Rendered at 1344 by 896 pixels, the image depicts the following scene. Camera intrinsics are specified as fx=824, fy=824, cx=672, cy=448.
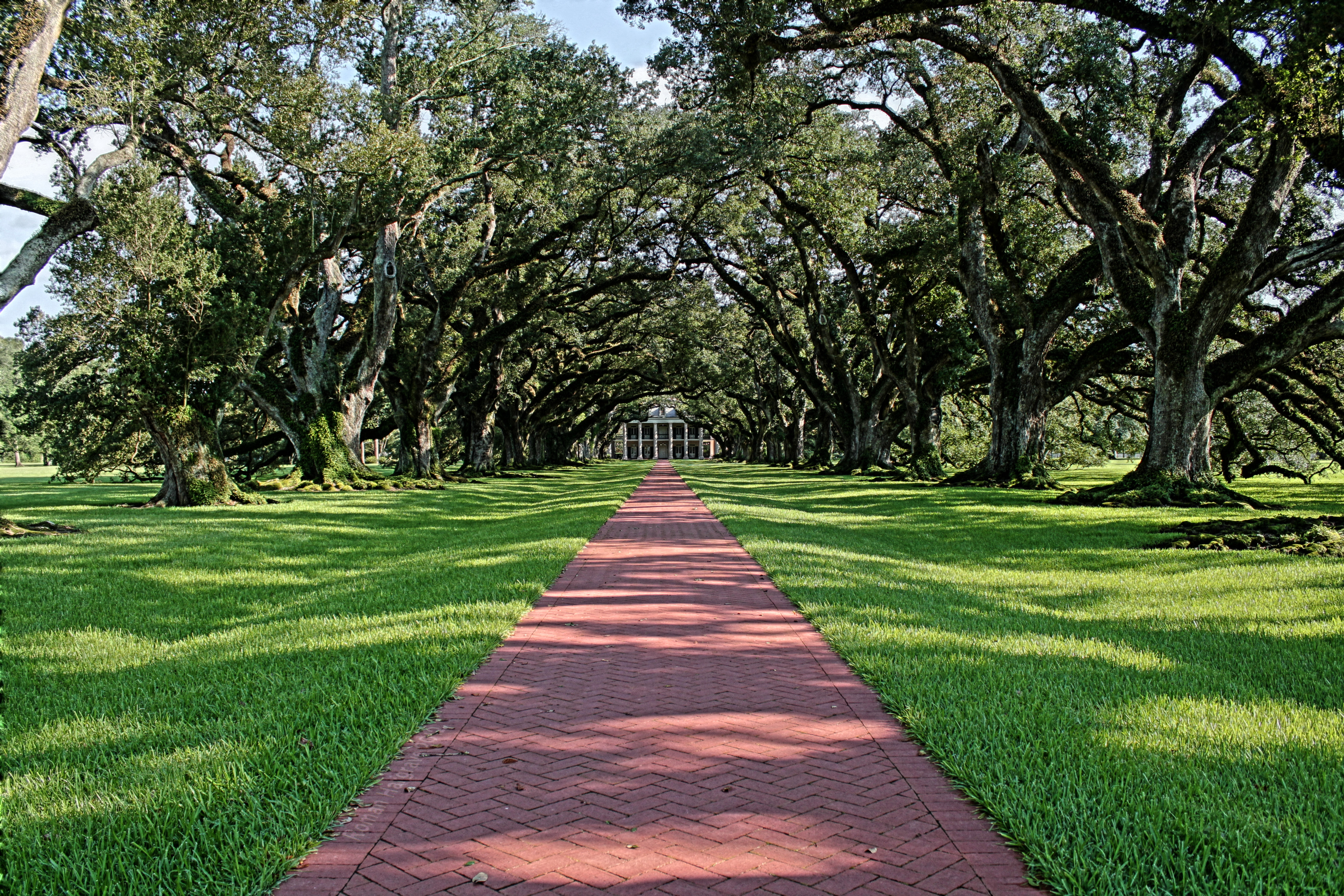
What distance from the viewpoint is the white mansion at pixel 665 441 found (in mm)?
144500

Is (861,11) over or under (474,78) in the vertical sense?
under

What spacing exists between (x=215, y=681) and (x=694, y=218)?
23.3 metres

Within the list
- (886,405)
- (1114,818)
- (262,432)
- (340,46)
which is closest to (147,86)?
(340,46)

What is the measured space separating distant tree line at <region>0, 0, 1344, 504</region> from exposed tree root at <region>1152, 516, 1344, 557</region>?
419 cm

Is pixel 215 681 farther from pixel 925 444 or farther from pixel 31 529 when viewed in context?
pixel 925 444

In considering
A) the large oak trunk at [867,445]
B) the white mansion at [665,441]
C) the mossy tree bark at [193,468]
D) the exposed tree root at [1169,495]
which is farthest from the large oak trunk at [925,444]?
the white mansion at [665,441]

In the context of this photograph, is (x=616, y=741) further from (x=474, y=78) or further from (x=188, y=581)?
(x=474, y=78)

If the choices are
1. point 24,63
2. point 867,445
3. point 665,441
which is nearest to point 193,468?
point 24,63

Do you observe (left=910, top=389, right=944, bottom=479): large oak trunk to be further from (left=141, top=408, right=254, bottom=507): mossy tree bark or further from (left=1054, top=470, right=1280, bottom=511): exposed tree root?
(left=141, top=408, right=254, bottom=507): mossy tree bark

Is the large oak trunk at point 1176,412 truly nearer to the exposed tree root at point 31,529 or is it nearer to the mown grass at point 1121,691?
the mown grass at point 1121,691

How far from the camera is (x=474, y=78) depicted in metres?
22.5

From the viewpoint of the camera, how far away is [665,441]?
5817 inches

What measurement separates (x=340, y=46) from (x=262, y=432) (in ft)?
55.6

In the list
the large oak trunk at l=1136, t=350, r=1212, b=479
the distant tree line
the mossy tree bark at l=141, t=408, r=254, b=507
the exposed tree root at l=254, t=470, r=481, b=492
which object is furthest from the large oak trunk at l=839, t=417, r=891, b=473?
the mossy tree bark at l=141, t=408, r=254, b=507
